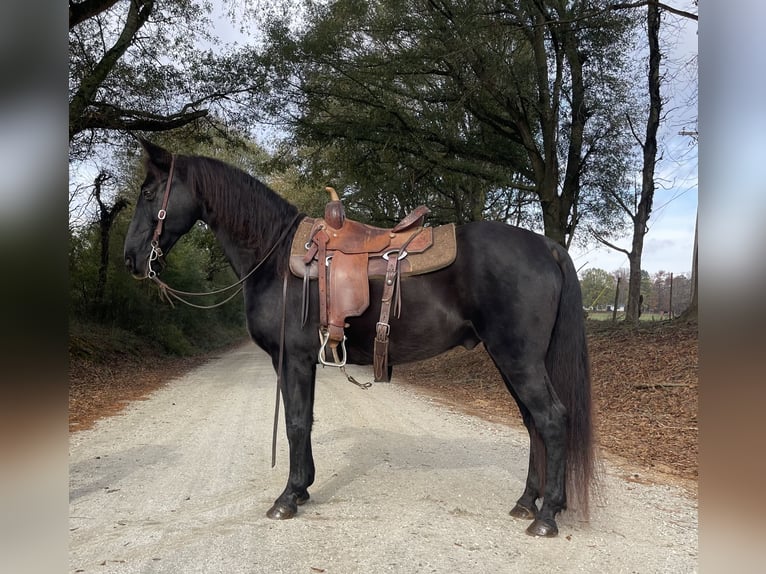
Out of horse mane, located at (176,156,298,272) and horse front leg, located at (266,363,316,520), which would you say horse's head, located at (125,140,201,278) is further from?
horse front leg, located at (266,363,316,520)

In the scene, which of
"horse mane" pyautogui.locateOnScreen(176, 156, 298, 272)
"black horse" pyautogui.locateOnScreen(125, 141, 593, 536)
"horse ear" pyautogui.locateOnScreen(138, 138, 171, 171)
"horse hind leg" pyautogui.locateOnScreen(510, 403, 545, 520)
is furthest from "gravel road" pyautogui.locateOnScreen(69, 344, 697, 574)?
"horse ear" pyautogui.locateOnScreen(138, 138, 171, 171)

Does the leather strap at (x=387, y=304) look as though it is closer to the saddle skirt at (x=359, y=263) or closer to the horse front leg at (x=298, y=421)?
the saddle skirt at (x=359, y=263)

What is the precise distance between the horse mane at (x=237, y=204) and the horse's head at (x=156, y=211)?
0.09 meters

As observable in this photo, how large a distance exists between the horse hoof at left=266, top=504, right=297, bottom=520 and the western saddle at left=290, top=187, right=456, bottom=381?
3.29ft

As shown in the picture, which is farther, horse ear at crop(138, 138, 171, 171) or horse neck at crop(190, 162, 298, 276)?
horse neck at crop(190, 162, 298, 276)

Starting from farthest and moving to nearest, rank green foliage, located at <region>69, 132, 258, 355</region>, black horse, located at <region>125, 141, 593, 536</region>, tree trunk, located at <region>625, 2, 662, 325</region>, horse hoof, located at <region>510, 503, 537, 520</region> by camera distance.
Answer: green foliage, located at <region>69, 132, 258, 355</region>, tree trunk, located at <region>625, 2, 662, 325</region>, horse hoof, located at <region>510, 503, 537, 520</region>, black horse, located at <region>125, 141, 593, 536</region>

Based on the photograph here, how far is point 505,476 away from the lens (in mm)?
3992

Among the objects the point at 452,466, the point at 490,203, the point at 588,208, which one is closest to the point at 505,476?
the point at 452,466

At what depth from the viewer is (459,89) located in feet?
30.7

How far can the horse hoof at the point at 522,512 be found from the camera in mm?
3131

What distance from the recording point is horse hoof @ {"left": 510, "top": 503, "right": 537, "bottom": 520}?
123 inches

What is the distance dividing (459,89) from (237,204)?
737cm

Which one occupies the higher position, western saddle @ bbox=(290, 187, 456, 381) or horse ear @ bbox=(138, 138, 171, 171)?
horse ear @ bbox=(138, 138, 171, 171)

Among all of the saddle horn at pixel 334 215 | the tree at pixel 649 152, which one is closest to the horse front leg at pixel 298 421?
the saddle horn at pixel 334 215
